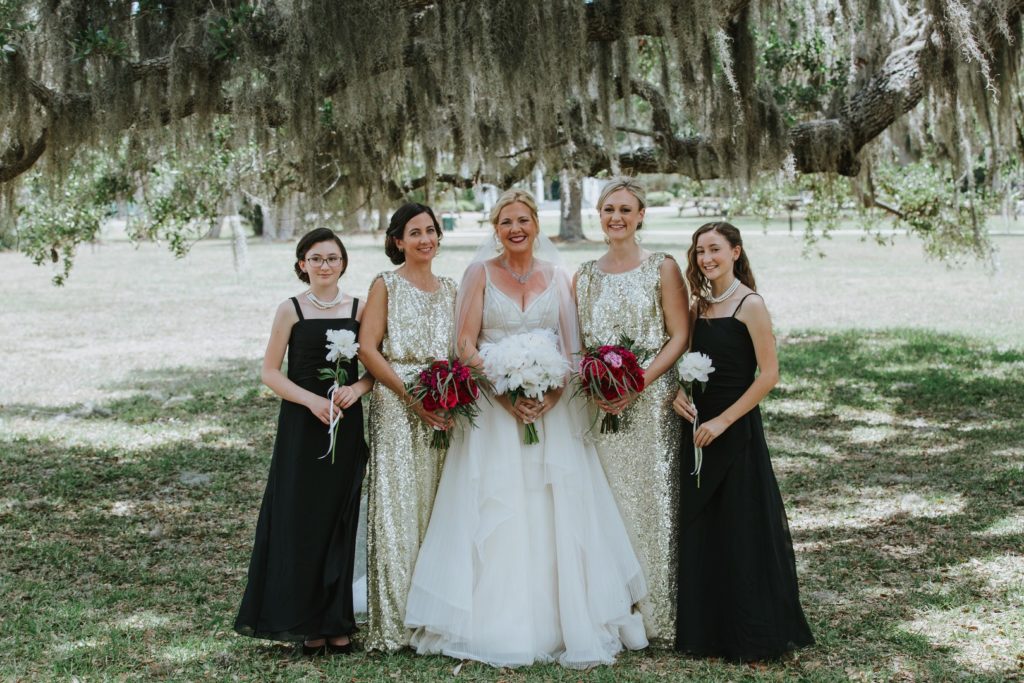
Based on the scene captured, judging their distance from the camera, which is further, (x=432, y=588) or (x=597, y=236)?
(x=597, y=236)

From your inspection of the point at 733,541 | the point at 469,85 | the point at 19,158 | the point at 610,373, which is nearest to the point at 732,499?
the point at 733,541

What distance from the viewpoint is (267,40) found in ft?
21.0

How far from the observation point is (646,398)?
475 centimetres

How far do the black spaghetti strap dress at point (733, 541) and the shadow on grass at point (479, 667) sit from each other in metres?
0.15

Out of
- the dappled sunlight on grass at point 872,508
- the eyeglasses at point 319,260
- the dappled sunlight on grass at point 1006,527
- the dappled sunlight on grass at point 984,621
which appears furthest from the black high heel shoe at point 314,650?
the dappled sunlight on grass at point 1006,527

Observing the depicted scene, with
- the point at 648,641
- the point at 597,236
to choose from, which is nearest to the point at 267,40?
the point at 648,641

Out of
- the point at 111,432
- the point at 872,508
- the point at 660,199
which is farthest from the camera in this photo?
the point at 660,199

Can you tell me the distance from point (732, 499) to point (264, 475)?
4653 mm

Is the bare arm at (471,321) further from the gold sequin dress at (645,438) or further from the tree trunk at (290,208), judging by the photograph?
the tree trunk at (290,208)

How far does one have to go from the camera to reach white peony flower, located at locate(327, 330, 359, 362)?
14.5 feet

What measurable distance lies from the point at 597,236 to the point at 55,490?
30.9m

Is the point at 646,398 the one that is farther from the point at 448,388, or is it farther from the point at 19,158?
the point at 19,158

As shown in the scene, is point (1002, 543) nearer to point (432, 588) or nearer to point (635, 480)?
point (635, 480)

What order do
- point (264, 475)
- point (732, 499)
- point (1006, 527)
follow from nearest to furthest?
1. point (732, 499)
2. point (1006, 527)
3. point (264, 475)
